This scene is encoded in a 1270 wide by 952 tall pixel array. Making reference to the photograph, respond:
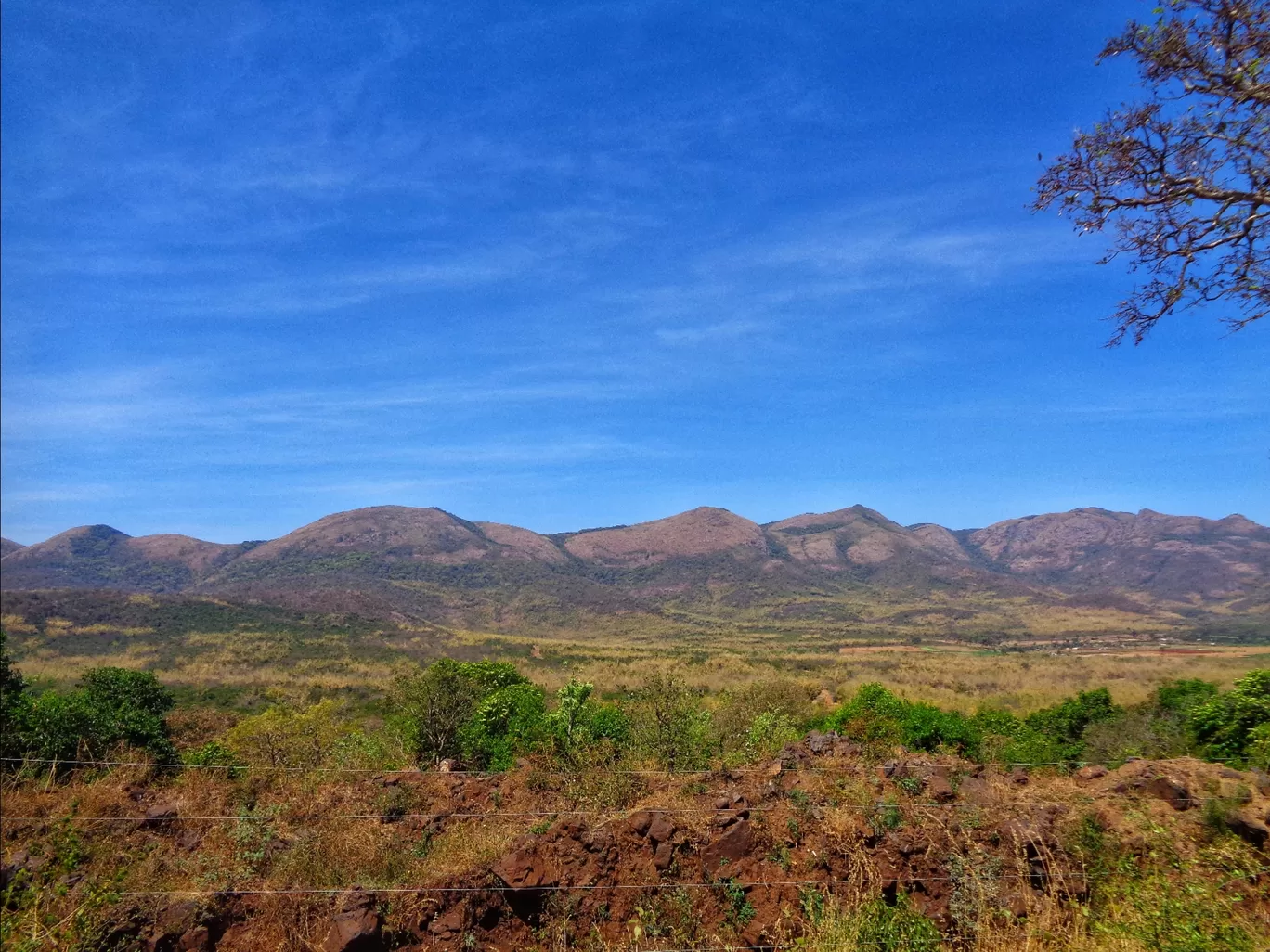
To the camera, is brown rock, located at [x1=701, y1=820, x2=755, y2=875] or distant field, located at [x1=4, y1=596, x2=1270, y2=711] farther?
distant field, located at [x1=4, y1=596, x2=1270, y2=711]

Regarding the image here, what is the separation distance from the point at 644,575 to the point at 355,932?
160721 mm

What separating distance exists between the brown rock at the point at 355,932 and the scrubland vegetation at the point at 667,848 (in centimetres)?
6

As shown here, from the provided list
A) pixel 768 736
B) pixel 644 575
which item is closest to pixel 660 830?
pixel 768 736

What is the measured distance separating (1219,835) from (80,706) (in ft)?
63.6

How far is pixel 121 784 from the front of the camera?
1107 centimetres

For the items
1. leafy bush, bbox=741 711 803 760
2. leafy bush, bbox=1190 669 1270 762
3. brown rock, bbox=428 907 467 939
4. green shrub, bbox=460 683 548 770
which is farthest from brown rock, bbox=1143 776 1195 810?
green shrub, bbox=460 683 548 770

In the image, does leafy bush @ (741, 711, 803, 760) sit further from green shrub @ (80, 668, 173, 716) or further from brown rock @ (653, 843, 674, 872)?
green shrub @ (80, 668, 173, 716)

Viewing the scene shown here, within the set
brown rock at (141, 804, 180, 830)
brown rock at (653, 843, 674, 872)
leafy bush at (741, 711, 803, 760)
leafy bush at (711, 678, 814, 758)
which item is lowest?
leafy bush at (711, 678, 814, 758)

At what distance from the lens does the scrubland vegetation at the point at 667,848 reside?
20.9 feet

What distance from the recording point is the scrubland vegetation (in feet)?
20.9

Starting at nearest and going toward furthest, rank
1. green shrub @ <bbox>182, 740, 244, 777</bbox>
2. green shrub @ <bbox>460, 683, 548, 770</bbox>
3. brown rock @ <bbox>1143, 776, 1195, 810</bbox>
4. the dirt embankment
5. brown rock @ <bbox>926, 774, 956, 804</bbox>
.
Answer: the dirt embankment, brown rock @ <bbox>1143, 776, 1195, 810</bbox>, brown rock @ <bbox>926, 774, 956, 804</bbox>, green shrub @ <bbox>182, 740, 244, 777</bbox>, green shrub @ <bbox>460, 683, 548, 770</bbox>

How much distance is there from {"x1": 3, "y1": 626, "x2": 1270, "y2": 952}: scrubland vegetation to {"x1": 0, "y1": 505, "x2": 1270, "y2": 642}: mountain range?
251ft

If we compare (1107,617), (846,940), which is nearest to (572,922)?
(846,940)

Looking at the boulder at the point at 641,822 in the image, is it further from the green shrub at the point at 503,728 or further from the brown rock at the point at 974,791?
the green shrub at the point at 503,728
